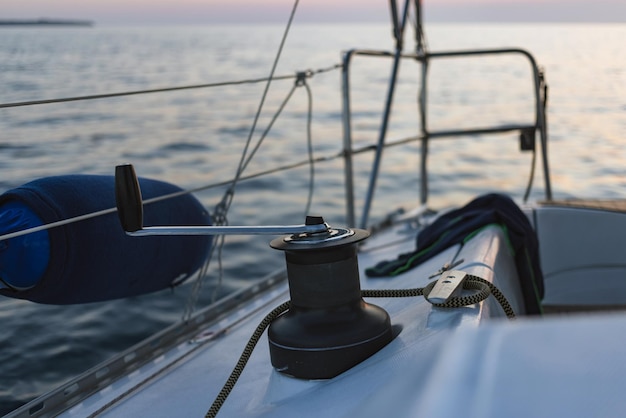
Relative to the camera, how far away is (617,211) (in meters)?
2.90

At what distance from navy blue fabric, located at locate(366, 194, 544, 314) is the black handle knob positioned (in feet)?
3.35

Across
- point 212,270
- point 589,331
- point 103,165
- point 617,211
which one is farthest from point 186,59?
point 589,331

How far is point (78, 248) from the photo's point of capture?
171 cm

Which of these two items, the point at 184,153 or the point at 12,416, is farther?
the point at 184,153

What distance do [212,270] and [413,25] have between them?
2020 mm

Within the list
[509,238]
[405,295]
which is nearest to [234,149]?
[509,238]

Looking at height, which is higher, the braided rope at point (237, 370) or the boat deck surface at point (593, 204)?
the braided rope at point (237, 370)

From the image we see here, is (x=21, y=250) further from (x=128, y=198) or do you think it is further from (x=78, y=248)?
(x=128, y=198)

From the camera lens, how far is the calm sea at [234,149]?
3662mm

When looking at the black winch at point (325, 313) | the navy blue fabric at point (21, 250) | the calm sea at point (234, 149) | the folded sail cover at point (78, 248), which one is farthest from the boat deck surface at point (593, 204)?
the navy blue fabric at point (21, 250)

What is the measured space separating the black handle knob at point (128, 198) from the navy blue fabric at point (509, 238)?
102 cm

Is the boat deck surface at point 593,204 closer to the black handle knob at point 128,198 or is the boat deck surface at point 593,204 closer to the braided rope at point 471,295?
the braided rope at point 471,295

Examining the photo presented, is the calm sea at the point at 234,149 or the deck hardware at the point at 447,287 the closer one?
the deck hardware at the point at 447,287

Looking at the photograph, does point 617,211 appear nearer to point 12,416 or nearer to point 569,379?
point 12,416
